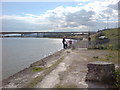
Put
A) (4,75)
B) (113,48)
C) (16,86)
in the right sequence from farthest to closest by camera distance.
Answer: (113,48)
(4,75)
(16,86)

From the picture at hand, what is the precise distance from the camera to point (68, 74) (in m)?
9.39

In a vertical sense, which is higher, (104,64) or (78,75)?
(104,64)

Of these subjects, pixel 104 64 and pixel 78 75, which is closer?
pixel 104 64

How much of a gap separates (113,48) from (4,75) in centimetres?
1304

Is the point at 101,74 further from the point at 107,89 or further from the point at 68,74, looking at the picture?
the point at 68,74

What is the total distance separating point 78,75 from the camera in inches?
359

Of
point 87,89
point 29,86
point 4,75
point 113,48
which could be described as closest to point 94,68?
point 87,89

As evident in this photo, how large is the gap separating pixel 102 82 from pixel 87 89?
93 centimetres

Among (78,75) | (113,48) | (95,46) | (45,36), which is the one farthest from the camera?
(45,36)

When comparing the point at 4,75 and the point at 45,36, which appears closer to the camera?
the point at 4,75

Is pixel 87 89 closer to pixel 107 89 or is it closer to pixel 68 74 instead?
pixel 107 89

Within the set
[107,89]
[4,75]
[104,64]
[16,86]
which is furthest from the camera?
[4,75]

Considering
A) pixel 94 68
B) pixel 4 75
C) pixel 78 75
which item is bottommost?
pixel 4 75

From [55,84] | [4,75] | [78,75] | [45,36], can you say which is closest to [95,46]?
[4,75]
